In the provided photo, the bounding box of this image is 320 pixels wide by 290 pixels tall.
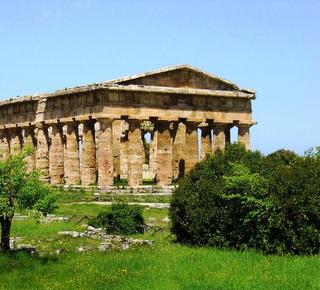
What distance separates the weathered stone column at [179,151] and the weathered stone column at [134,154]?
198 inches

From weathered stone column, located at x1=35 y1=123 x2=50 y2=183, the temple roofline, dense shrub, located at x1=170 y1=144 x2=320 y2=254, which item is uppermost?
the temple roofline

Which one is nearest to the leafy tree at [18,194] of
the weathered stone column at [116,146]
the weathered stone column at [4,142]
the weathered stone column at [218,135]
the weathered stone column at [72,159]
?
the weathered stone column at [72,159]

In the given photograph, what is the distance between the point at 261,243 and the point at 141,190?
73.6 feet

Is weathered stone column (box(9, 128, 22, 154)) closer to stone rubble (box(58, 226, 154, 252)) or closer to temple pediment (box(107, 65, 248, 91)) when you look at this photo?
temple pediment (box(107, 65, 248, 91))

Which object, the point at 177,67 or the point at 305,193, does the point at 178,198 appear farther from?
the point at 177,67

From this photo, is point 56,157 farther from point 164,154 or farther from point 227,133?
point 227,133

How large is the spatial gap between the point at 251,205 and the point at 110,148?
A: 76.7 ft

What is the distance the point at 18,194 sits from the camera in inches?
777

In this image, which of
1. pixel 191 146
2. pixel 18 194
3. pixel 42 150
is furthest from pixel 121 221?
pixel 42 150

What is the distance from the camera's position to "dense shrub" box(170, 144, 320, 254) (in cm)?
1956

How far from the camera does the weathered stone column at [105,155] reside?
42.7 meters

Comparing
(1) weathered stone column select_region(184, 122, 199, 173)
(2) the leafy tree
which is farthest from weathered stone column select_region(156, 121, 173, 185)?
(2) the leafy tree

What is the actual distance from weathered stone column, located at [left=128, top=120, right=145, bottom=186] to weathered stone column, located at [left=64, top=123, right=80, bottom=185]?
446cm

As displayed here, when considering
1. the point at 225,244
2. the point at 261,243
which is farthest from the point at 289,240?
the point at 225,244
